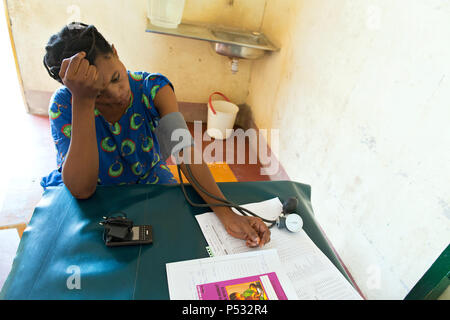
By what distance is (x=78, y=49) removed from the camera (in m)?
0.80

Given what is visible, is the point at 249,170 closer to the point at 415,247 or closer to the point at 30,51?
the point at 415,247

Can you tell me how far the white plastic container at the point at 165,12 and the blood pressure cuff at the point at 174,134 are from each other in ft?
4.65

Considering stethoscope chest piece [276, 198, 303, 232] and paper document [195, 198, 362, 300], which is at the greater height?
stethoscope chest piece [276, 198, 303, 232]

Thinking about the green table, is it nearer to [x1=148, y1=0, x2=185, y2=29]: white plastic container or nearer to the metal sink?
the metal sink

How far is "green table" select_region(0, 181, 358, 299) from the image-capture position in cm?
60

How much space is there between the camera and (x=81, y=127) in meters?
0.84

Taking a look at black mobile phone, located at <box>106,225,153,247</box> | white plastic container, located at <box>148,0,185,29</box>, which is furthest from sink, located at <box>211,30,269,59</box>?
black mobile phone, located at <box>106,225,153,247</box>

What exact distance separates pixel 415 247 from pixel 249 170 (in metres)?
1.45

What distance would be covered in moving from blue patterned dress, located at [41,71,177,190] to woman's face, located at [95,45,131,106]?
89mm

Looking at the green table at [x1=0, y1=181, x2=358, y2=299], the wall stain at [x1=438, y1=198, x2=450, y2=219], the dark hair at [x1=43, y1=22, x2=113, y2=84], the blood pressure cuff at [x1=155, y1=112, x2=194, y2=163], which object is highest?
the dark hair at [x1=43, y1=22, x2=113, y2=84]

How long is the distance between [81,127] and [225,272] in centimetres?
62

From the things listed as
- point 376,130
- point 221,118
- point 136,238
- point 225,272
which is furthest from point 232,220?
point 221,118

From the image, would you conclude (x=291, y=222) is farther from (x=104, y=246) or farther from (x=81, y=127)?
(x=81, y=127)

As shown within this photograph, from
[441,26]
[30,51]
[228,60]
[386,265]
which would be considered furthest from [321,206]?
[30,51]
